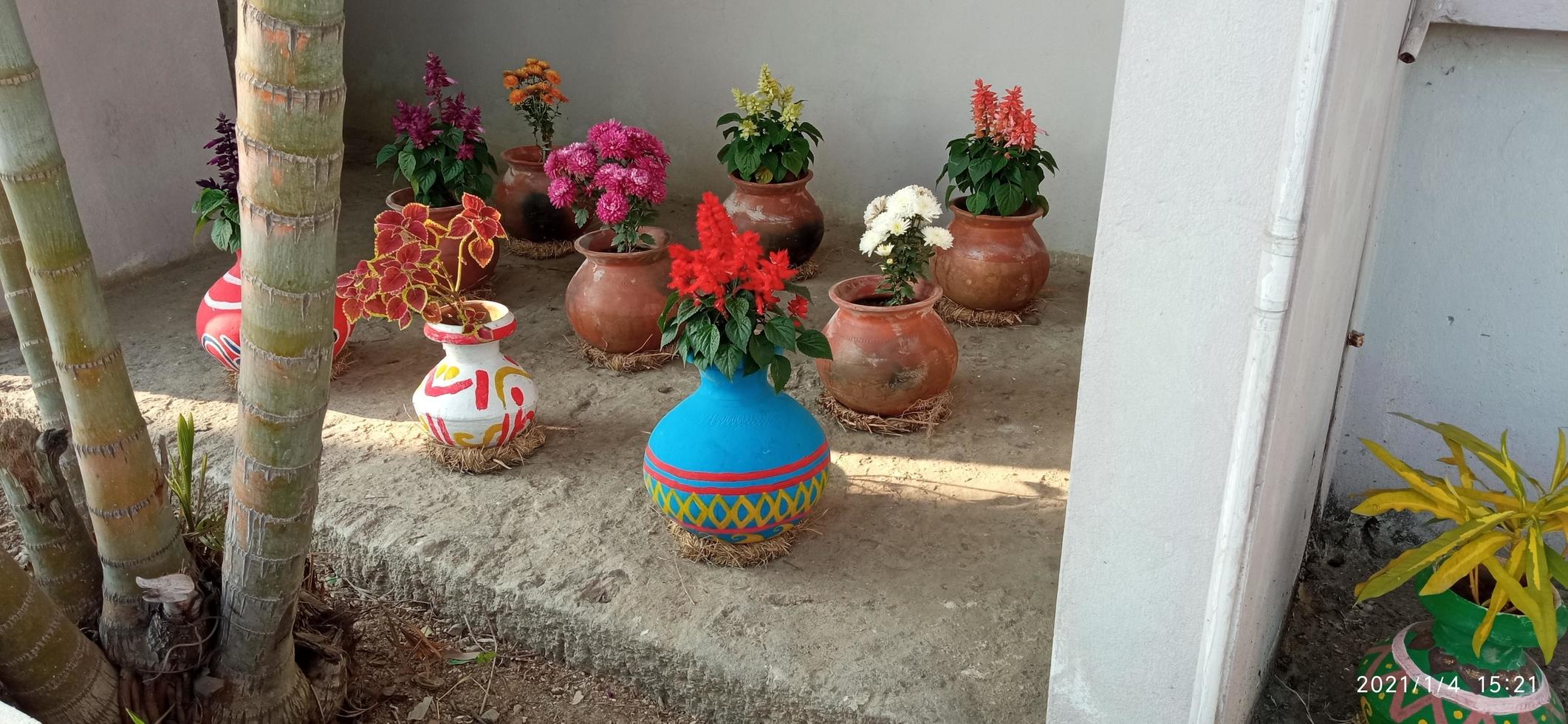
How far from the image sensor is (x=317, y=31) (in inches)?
62.1

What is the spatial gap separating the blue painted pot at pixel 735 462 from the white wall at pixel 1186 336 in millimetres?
908

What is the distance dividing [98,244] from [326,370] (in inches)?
140

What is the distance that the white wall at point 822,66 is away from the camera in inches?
196

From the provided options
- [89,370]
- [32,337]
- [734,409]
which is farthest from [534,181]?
[89,370]

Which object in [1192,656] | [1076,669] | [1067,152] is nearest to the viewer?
[1192,656]

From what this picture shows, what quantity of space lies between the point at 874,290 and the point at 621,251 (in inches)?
37.4

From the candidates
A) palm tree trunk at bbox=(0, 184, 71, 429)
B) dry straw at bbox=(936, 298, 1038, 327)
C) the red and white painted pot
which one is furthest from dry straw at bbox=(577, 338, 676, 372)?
palm tree trunk at bbox=(0, 184, 71, 429)

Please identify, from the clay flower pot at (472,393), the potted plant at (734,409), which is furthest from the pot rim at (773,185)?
the potted plant at (734,409)

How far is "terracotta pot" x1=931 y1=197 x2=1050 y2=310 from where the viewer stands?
4.30m

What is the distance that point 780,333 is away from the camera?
261 cm

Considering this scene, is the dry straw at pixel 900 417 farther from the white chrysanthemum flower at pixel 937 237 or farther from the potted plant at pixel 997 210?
the potted plant at pixel 997 210

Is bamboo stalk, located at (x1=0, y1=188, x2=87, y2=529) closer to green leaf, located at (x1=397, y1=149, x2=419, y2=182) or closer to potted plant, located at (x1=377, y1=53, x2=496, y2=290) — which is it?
potted plant, located at (x1=377, y1=53, x2=496, y2=290)

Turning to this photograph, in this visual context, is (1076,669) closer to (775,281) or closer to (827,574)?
(827,574)

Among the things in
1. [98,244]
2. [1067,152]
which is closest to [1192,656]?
[1067,152]
